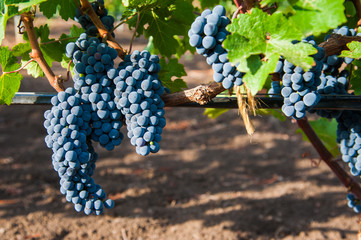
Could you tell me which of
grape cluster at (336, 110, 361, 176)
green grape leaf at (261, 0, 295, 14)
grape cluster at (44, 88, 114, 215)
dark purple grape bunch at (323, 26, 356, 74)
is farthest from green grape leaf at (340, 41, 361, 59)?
grape cluster at (44, 88, 114, 215)

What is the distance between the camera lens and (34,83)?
215 inches

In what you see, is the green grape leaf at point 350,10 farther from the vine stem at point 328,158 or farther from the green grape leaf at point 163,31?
the green grape leaf at point 163,31

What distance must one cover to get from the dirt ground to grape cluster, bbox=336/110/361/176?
1.35 metres

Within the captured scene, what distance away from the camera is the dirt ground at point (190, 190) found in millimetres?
2670

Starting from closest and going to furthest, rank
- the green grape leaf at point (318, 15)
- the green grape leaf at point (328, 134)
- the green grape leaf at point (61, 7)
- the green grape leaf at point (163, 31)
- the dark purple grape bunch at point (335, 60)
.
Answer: the green grape leaf at point (318, 15) < the dark purple grape bunch at point (335, 60) < the green grape leaf at point (61, 7) < the green grape leaf at point (163, 31) < the green grape leaf at point (328, 134)

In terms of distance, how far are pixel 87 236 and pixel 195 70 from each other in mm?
4150

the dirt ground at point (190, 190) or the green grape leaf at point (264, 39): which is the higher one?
the green grape leaf at point (264, 39)

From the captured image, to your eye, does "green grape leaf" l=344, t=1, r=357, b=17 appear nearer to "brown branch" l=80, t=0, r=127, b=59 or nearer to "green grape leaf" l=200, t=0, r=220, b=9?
"green grape leaf" l=200, t=0, r=220, b=9

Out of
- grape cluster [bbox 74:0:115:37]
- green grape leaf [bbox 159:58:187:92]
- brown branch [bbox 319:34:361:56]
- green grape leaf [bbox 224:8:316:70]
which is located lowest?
green grape leaf [bbox 159:58:187:92]

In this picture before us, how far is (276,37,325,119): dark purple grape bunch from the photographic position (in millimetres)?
979

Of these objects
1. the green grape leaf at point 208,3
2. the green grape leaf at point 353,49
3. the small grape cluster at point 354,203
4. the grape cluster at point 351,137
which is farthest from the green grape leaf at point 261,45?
the small grape cluster at point 354,203

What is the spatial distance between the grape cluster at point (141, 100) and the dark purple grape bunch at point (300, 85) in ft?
1.16

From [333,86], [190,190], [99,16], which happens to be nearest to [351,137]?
[333,86]

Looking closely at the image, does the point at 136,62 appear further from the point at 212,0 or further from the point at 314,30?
the point at 212,0
